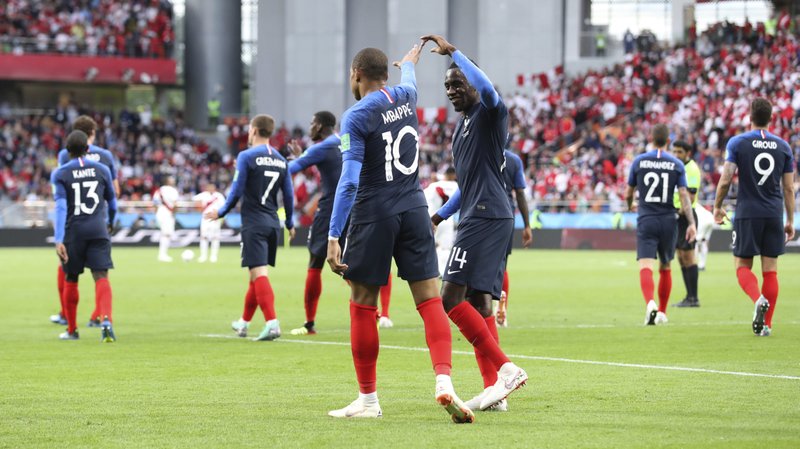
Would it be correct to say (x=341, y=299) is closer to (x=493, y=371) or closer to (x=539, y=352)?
(x=539, y=352)

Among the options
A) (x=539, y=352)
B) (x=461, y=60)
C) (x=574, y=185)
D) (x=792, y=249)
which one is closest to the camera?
(x=461, y=60)

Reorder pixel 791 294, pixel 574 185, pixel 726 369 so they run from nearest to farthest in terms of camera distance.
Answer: pixel 726 369 < pixel 791 294 < pixel 574 185

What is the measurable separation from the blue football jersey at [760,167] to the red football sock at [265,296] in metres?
4.95

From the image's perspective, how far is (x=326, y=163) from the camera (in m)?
13.5

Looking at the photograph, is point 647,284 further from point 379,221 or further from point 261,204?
point 379,221

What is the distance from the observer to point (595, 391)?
28.7 feet

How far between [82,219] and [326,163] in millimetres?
2658

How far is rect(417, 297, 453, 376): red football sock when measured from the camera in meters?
7.62

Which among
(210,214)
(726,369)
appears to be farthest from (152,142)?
(726,369)

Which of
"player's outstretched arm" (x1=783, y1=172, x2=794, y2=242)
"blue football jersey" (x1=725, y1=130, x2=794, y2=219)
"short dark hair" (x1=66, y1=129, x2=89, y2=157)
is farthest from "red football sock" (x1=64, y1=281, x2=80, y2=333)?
"player's outstretched arm" (x1=783, y1=172, x2=794, y2=242)

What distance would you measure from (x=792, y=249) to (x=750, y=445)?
30.2 m

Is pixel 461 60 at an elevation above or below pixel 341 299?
above

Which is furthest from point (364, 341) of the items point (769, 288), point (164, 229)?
point (164, 229)

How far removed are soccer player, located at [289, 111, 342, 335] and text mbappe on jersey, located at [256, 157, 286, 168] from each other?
0.32 ft
